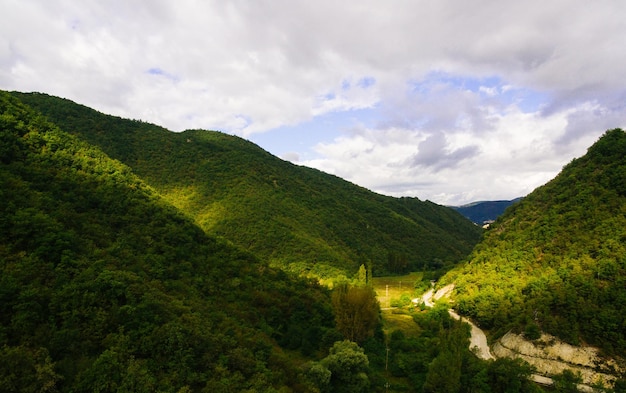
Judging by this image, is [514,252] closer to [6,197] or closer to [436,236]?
[6,197]

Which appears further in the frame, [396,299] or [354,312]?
[396,299]

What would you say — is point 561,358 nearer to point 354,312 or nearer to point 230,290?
point 354,312

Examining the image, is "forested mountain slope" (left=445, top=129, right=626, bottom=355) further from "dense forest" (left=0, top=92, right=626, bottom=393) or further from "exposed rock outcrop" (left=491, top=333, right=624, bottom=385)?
"exposed rock outcrop" (left=491, top=333, right=624, bottom=385)

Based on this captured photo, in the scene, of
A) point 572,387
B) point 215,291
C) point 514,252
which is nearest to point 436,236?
point 514,252

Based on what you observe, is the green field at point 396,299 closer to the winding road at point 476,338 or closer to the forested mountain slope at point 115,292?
the winding road at point 476,338

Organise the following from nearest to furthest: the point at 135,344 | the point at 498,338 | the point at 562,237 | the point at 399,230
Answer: the point at 135,344, the point at 498,338, the point at 562,237, the point at 399,230

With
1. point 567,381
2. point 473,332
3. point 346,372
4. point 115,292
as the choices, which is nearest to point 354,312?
point 346,372
